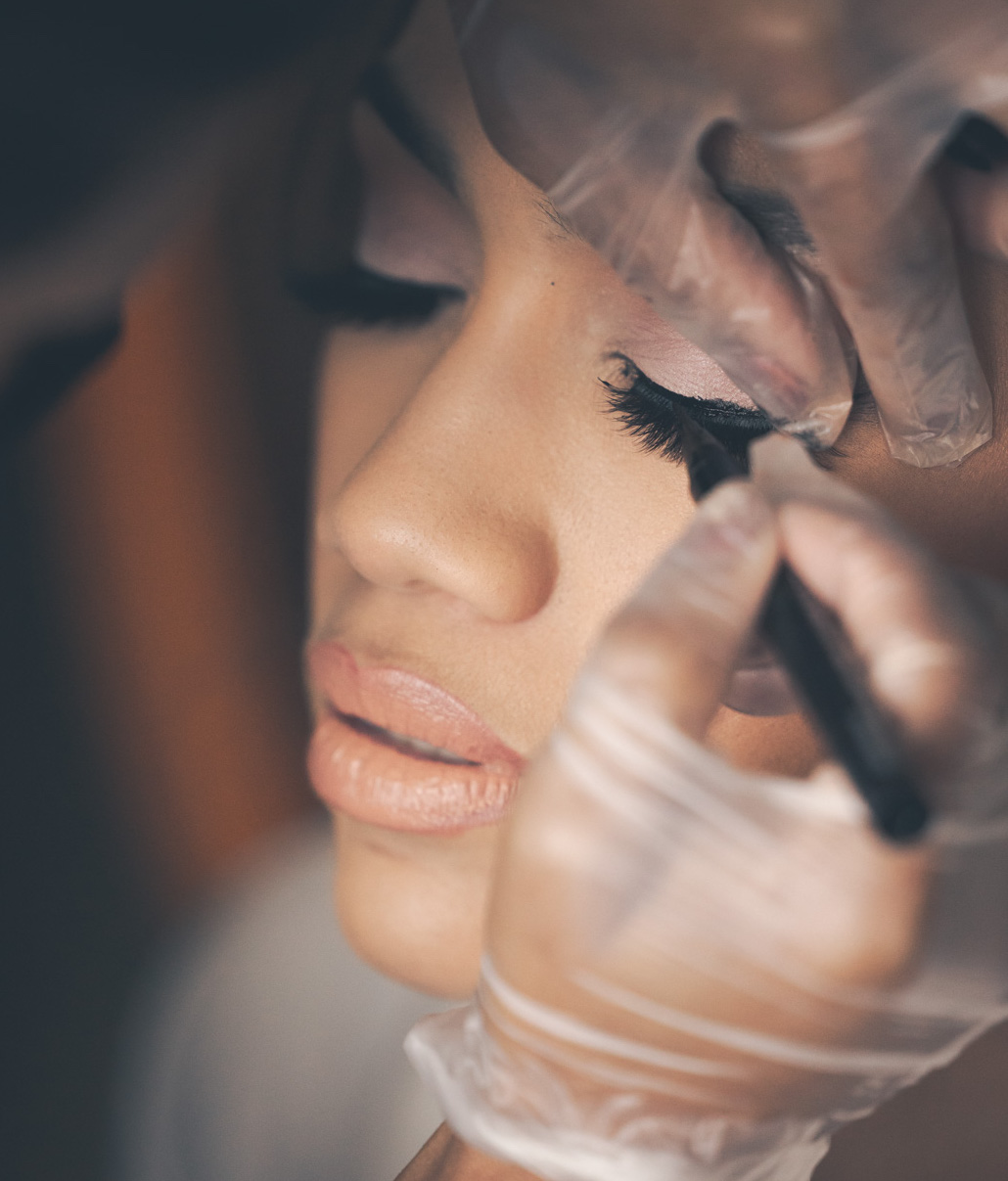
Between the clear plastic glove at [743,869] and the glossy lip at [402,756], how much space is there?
7.4 inches

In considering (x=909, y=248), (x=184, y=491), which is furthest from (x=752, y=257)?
(x=184, y=491)

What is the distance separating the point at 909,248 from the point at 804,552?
17 centimetres

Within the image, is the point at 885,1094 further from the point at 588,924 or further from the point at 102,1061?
the point at 102,1061

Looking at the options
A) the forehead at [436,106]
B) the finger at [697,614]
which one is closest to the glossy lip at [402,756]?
the finger at [697,614]

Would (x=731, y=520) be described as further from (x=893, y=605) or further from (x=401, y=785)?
(x=401, y=785)

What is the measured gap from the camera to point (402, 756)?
2.25 feet

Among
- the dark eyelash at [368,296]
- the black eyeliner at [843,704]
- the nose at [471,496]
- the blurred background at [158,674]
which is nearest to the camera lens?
the black eyeliner at [843,704]

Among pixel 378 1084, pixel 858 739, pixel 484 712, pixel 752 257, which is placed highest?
pixel 752 257

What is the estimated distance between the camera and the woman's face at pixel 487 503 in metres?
0.54

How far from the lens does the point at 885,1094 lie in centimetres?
49

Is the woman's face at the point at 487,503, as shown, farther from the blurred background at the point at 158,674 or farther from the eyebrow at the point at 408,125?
the blurred background at the point at 158,674

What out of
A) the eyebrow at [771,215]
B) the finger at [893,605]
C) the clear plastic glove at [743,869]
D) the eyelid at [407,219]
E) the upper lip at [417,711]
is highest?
the eyebrow at [771,215]

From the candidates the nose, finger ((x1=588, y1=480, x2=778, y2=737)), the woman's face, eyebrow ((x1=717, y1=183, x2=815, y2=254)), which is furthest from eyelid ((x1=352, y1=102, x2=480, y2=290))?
finger ((x1=588, y1=480, x2=778, y2=737))

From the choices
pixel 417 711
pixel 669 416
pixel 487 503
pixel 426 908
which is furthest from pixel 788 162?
pixel 426 908
